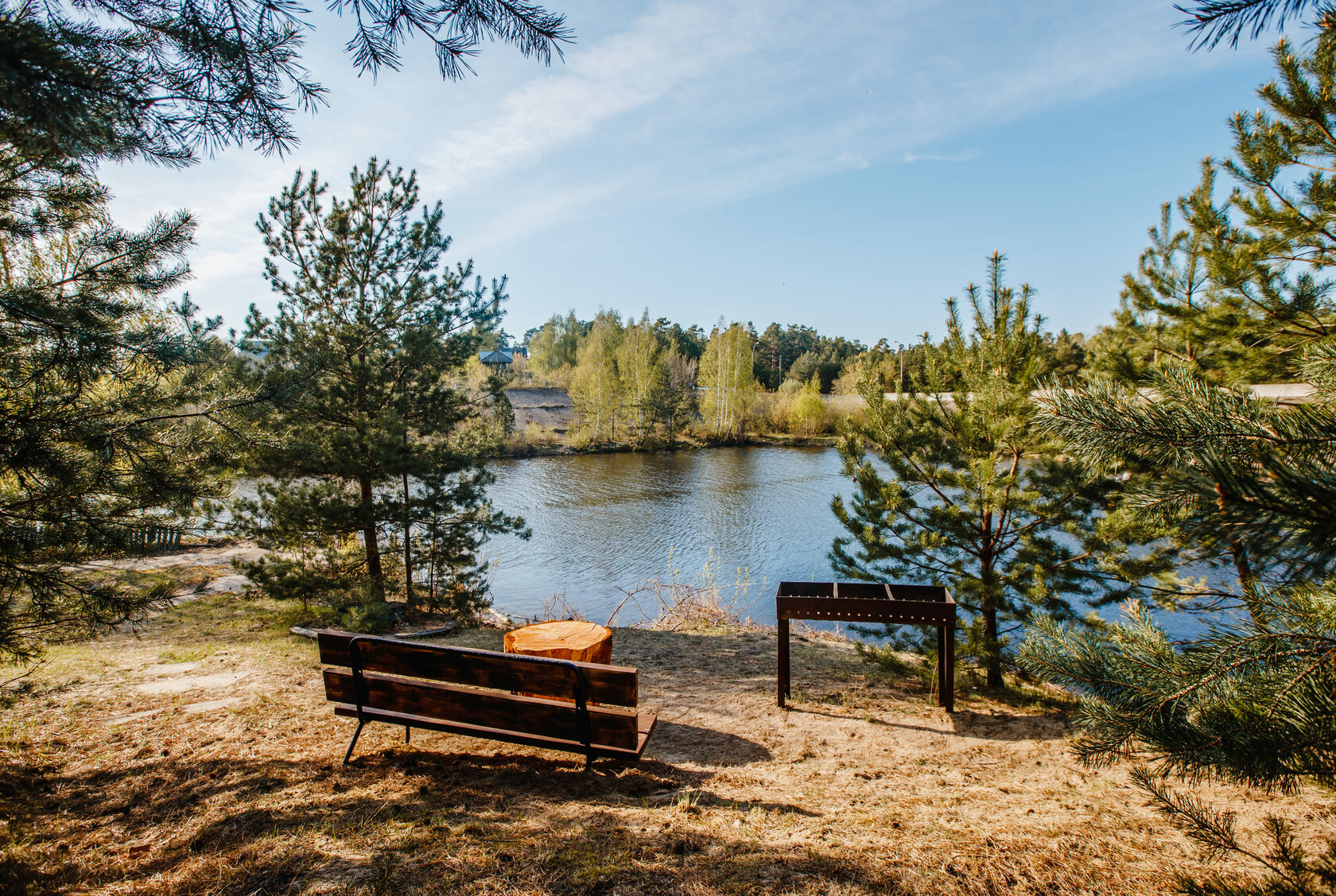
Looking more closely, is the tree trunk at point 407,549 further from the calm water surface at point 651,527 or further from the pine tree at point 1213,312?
the pine tree at point 1213,312

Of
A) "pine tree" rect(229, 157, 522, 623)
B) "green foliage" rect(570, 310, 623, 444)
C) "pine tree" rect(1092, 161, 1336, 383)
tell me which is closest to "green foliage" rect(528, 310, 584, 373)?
"green foliage" rect(570, 310, 623, 444)

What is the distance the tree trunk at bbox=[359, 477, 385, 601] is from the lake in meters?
3.41

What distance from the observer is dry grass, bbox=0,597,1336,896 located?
7.82 feet

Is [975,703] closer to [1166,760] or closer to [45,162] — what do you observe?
[1166,760]

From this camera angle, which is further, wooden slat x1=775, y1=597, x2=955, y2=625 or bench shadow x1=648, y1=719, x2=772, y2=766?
wooden slat x1=775, y1=597, x2=955, y2=625

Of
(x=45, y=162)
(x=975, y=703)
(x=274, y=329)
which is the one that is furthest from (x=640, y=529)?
(x=45, y=162)

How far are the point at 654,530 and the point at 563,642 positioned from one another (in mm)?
13720

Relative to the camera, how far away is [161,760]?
11.6 ft

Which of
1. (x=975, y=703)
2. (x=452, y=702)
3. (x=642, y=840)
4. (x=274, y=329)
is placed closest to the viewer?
(x=642, y=840)

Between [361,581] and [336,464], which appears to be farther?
[361,581]

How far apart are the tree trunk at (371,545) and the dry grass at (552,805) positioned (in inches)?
124

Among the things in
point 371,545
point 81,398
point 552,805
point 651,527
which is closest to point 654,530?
point 651,527

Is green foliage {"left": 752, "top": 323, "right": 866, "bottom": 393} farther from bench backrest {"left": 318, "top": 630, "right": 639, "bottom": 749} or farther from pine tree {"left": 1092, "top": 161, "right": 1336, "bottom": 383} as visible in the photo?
bench backrest {"left": 318, "top": 630, "right": 639, "bottom": 749}

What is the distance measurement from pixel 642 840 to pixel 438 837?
906 millimetres
